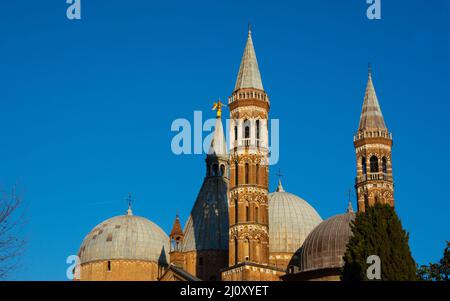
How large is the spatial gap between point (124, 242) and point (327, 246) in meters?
22.9

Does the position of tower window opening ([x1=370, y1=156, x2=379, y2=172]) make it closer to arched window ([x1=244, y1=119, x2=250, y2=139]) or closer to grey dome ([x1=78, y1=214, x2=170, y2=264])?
arched window ([x1=244, y1=119, x2=250, y2=139])

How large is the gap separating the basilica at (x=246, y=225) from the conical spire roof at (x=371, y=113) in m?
0.08

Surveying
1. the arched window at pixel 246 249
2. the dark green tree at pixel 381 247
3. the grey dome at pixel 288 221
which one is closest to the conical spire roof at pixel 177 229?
the grey dome at pixel 288 221

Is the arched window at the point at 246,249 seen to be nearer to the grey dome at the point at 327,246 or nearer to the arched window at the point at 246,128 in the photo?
the grey dome at the point at 327,246

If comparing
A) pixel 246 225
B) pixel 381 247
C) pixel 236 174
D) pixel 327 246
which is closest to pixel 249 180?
pixel 236 174

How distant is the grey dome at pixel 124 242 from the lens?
240ft

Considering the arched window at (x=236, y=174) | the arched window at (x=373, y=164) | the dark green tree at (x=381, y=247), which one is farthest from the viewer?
the arched window at (x=373, y=164)

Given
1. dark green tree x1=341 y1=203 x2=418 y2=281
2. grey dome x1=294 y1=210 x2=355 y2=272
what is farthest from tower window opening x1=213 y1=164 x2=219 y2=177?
dark green tree x1=341 y1=203 x2=418 y2=281

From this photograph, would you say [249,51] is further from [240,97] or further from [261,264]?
[261,264]

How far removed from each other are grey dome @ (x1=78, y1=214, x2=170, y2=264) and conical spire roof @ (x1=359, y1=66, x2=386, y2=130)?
23001mm

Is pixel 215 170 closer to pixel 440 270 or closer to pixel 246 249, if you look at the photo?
pixel 246 249

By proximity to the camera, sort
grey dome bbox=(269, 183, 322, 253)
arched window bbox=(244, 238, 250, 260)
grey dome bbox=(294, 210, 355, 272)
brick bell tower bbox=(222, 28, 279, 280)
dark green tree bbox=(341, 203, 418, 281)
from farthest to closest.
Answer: grey dome bbox=(269, 183, 322, 253) < grey dome bbox=(294, 210, 355, 272) < brick bell tower bbox=(222, 28, 279, 280) < arched window bbox=(244, 238, 250, 260) < dark green tree bbox=(341, 203, 418, 281)

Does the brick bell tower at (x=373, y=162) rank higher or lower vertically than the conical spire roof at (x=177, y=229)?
higher

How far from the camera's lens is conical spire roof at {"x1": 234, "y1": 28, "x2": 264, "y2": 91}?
60.6 m
